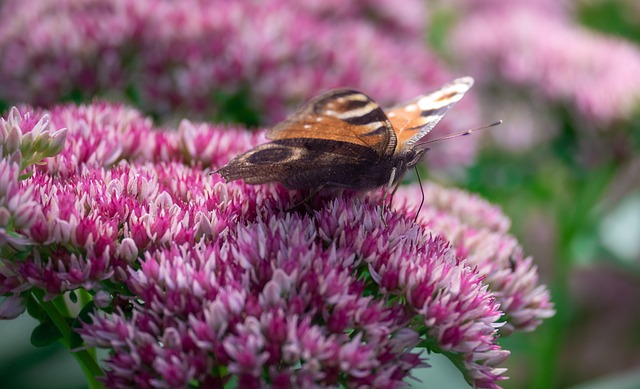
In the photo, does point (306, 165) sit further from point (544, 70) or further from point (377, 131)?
point (544, 70)

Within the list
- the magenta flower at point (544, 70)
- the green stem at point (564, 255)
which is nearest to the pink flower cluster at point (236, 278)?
the green stem at point (564, 255)

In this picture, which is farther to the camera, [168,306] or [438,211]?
[438,211]

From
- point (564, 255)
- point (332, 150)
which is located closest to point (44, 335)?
point (332, 150)

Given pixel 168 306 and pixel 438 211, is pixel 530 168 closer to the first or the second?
pixel 438 211

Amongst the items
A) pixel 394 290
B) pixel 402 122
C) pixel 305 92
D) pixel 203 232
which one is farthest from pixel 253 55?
pixel 394 290

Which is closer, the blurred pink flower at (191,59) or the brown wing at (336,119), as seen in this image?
the brown wing at (336,119)

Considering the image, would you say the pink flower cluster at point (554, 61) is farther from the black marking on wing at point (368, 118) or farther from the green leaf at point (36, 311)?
the green leaf at point (36, 311)

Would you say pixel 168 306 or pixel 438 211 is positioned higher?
pixel 168 306

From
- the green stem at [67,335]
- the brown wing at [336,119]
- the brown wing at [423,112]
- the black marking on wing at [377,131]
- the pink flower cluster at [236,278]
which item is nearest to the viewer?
the pink flower cluster at [236,278]

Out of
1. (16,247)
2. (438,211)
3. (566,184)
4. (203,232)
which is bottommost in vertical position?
(566,184)
